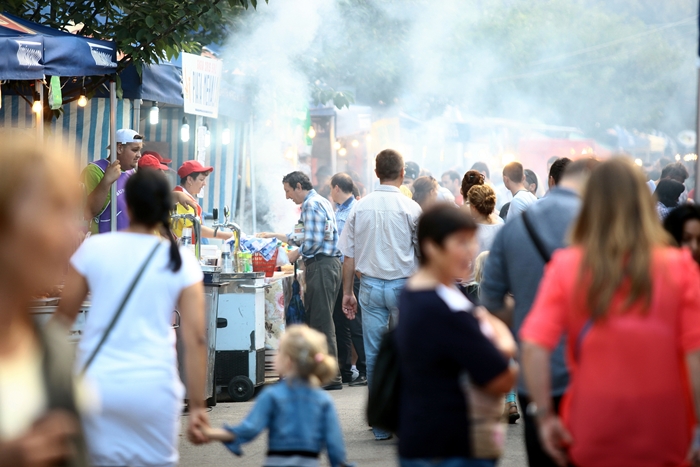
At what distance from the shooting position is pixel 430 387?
128 inches

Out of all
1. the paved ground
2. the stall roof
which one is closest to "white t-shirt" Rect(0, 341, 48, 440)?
the paved ground

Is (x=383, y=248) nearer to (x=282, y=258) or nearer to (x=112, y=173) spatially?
(x=112, y=173)

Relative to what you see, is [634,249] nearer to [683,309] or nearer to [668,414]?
[683,309]

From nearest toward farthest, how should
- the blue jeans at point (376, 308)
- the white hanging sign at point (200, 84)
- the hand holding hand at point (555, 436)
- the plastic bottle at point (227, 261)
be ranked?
the hand holding hand at point (555, 436) → the blue jeans at point (376, 308) → the plastic bottle at point (227, 261) → the white hanging sign at point (200, 84)

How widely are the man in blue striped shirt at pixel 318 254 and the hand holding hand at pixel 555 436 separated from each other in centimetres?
654


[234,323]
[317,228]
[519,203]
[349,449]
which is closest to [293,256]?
[317,228]

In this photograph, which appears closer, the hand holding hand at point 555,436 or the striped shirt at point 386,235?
the hand holding hand at point 555,436

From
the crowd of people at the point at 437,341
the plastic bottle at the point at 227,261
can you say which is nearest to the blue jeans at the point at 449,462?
the crowd of people at the point at 437,341

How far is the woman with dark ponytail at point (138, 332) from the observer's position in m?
3.62

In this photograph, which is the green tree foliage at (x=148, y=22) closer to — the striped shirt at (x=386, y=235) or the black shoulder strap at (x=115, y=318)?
the striped shirt at (x=386, y=235)

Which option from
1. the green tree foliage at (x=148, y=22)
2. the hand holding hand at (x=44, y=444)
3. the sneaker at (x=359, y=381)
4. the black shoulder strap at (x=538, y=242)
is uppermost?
the green tree foliage at (x=148, y=22)

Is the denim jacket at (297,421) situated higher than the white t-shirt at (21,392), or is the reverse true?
the white t-shirt at (21,392)

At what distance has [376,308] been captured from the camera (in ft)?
24.9

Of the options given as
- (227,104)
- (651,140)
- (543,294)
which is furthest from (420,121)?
(543,294)
